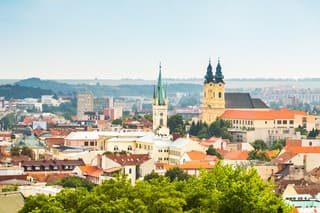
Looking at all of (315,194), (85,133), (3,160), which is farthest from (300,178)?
(85,133)

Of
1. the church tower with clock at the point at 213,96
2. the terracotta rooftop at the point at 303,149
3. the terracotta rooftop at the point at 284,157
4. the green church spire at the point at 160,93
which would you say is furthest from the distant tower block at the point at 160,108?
the terracotta rooftop at the point at 284,157

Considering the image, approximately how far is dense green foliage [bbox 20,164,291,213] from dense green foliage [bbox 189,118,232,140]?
68.6 meters

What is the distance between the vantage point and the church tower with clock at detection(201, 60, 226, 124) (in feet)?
382

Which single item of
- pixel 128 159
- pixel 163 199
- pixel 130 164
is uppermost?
pixel 163 199

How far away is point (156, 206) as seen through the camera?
112 feet

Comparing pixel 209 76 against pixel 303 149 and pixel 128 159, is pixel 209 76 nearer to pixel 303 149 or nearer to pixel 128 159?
pixel 303 149

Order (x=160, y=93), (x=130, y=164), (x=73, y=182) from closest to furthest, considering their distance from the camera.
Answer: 1. (x=73, y=182)
2. (x=130, y=164)
3. (x=160, y=93)

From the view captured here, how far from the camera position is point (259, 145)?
97500 millimetres

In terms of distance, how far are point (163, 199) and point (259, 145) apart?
6404 cm

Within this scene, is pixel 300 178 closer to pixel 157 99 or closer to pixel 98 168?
pixel 98 168

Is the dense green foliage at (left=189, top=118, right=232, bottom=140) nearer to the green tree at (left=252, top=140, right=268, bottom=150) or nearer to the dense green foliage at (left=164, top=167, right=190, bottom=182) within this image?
the green tree at (left=252, top=140, right=268, bottom=150)

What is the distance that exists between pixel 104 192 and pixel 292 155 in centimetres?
4128

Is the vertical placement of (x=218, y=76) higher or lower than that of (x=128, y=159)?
higher

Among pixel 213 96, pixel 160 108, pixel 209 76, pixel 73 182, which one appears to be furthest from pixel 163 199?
pixel 213 96
